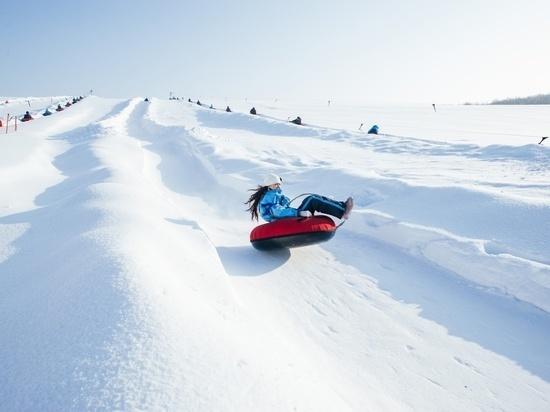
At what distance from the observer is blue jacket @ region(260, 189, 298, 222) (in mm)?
5184

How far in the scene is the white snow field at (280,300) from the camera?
6.43 feet

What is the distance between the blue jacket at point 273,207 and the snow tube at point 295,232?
0.26 m

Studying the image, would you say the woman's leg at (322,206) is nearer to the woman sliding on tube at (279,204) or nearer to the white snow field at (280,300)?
the woman sliding on tube at (279,204)

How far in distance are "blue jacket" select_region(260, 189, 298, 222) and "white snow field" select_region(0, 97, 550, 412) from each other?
1.81 feet

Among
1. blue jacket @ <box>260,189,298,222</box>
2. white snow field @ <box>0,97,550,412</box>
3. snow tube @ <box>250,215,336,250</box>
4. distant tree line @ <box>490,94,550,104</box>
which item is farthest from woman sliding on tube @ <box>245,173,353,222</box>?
distant tree line @ <box>490,94,550,104</box>

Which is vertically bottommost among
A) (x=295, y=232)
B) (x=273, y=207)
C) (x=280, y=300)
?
(x=280, y=300)

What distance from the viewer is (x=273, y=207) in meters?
5.26

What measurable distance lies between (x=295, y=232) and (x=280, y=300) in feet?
3.15

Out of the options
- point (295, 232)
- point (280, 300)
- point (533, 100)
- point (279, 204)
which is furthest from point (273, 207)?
point (533, 100)

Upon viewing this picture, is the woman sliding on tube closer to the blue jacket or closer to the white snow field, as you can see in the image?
the blue jacket

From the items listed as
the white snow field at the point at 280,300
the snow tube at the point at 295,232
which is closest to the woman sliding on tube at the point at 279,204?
the snow tube at the point at 295,232

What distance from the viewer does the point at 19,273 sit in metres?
3.24

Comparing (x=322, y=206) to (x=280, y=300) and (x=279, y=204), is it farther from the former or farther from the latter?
(x=280, y=300)

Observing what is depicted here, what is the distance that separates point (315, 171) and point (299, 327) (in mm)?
5609
